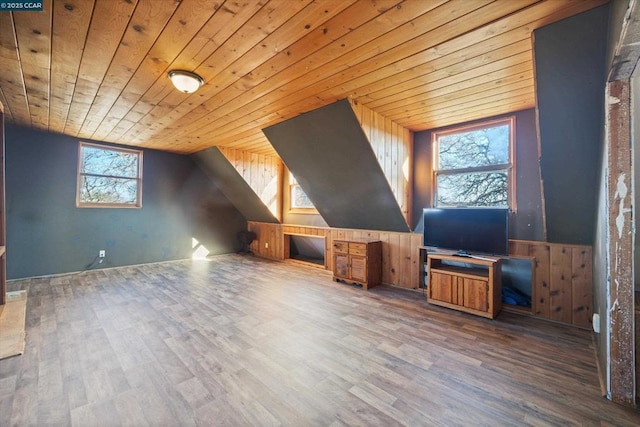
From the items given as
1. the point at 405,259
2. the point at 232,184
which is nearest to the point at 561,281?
the point at 405,259

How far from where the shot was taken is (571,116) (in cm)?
216

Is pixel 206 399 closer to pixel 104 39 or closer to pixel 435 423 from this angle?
pixel 435 423

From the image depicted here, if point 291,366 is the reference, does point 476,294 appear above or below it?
above

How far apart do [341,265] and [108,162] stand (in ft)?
16.3

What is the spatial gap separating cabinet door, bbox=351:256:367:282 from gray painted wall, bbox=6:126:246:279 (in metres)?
4.01

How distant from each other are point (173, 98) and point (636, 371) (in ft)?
14.7

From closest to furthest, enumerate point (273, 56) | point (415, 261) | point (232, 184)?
point (273, 56) < point (415, 261) < point (232, 184)

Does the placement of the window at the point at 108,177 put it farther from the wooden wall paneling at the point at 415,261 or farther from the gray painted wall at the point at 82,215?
the wooden wall paneling at the point at 415,261

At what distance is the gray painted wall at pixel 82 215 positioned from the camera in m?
4.27

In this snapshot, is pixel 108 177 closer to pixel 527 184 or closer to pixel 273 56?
pixel 273 56

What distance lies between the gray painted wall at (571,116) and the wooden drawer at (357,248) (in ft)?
7.28

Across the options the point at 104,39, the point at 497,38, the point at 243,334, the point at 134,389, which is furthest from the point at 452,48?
the point at 134,389

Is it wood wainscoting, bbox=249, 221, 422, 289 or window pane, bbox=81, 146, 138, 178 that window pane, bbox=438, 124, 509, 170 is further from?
window pane, bbox=81, 146, 138, 178

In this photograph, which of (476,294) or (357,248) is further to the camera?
(357,248)
